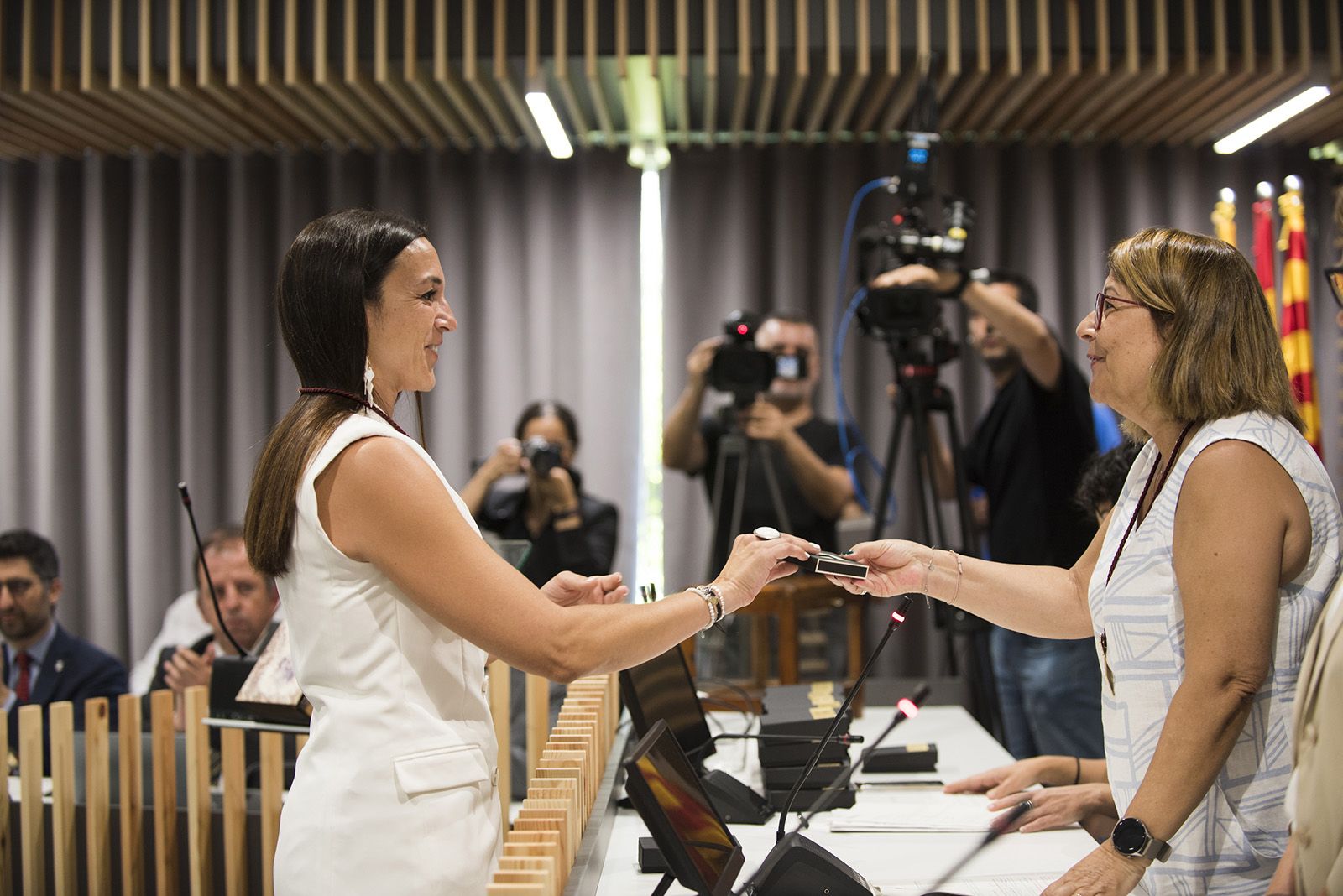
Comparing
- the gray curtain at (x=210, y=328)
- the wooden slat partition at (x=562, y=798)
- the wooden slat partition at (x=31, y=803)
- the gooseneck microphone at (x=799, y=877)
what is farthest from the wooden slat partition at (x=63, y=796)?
the gray curtain at (x=210, y=328)

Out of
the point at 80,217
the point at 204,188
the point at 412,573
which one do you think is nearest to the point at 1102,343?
the point at 412,573

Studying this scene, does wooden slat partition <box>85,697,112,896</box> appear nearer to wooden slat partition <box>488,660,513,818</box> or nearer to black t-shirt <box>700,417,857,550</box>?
wooden slat partition <box>488,660,513,818</box>

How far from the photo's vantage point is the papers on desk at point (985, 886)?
155 cm

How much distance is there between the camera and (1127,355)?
4.94ft

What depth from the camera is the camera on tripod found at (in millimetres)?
3260

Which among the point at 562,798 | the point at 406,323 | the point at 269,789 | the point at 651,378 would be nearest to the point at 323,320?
the point at 406,323

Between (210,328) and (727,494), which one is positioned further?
(210,328)

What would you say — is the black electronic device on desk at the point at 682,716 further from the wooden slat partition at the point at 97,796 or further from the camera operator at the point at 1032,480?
the camera operator at the point at 1032,480

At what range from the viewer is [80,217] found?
4969 millimetres

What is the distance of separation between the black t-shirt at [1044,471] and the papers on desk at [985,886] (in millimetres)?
1846

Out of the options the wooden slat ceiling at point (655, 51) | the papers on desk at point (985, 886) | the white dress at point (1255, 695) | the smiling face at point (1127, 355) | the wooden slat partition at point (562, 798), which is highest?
the wooden slat ceiling at point (655, 51)

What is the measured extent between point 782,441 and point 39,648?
229cm

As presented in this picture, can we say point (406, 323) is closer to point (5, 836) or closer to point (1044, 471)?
point (5, 836)

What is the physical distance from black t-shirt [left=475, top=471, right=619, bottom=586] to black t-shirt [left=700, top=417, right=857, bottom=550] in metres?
0.45
